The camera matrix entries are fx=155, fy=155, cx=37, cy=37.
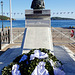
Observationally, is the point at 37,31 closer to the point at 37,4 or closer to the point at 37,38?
the point at 37,38

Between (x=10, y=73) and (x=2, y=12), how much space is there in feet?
82.3

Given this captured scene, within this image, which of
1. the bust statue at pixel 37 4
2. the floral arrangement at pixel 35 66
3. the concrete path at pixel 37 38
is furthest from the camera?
the bust statue at pixel 37 4

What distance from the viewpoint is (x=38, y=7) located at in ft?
25.4

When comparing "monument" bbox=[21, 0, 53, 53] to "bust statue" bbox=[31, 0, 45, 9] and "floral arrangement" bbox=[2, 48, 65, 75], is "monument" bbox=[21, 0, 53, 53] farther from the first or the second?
"floral arrangement" bbox=[2, 48, 65, 75]

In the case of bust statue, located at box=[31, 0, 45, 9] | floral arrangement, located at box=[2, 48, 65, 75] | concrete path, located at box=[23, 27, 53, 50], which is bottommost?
floral arrangement, located at box=[2, 48, 65, 75]

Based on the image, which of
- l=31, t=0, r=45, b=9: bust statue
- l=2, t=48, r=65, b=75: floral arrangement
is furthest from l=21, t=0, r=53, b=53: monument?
l=2, t=48, r=65, b=75: floral arrangement

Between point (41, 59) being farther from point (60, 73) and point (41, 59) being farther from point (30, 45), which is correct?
point (30, 45)

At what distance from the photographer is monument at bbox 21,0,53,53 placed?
6738mm

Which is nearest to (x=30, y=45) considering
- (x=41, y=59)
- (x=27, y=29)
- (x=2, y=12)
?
(x=27, y=29)

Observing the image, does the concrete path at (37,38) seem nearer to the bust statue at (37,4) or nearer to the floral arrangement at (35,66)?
the bust statue at (37,4)

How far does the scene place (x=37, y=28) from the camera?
287 inches

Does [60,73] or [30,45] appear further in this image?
[30,45]

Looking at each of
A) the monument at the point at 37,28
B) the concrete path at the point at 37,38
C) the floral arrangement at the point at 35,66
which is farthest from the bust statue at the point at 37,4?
the floral arrangement at the point at 35,66

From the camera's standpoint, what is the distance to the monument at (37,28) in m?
6.74
